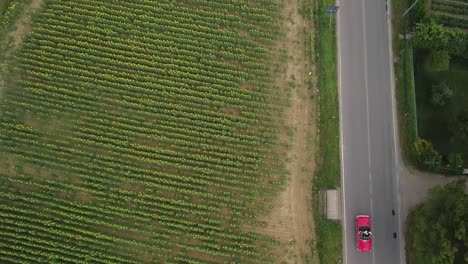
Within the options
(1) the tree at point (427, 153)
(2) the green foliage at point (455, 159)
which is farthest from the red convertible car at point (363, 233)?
(2) the green foliage at point (455, 159)

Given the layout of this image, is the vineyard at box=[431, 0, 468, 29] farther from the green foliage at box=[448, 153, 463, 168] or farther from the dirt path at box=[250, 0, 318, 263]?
the green foliage at box=[448, 153, 463, 168]

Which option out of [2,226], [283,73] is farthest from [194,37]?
[2,226]

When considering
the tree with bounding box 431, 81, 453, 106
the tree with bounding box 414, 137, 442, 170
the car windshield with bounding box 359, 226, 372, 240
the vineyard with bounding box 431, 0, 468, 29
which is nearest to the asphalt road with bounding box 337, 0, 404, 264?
the car windshield with bounding box 359, 226, 372, 240

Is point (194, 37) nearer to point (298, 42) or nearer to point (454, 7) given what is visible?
point (298, 42)

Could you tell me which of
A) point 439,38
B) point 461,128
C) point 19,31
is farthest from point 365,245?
point 19,31

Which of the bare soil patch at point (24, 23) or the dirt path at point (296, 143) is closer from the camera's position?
the dirt path at point (296, 143)

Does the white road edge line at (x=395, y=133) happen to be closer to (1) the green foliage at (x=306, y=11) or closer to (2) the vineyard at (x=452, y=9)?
(2) the vineyard at (x=452, y=9)

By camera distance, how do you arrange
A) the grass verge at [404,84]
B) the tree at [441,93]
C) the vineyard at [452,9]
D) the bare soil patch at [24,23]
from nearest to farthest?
1. the tree at [441,93]
2. the grass verge at [404,84]
3. the bare soil patch at [24,23]
4. the vineyard at [452,9]
